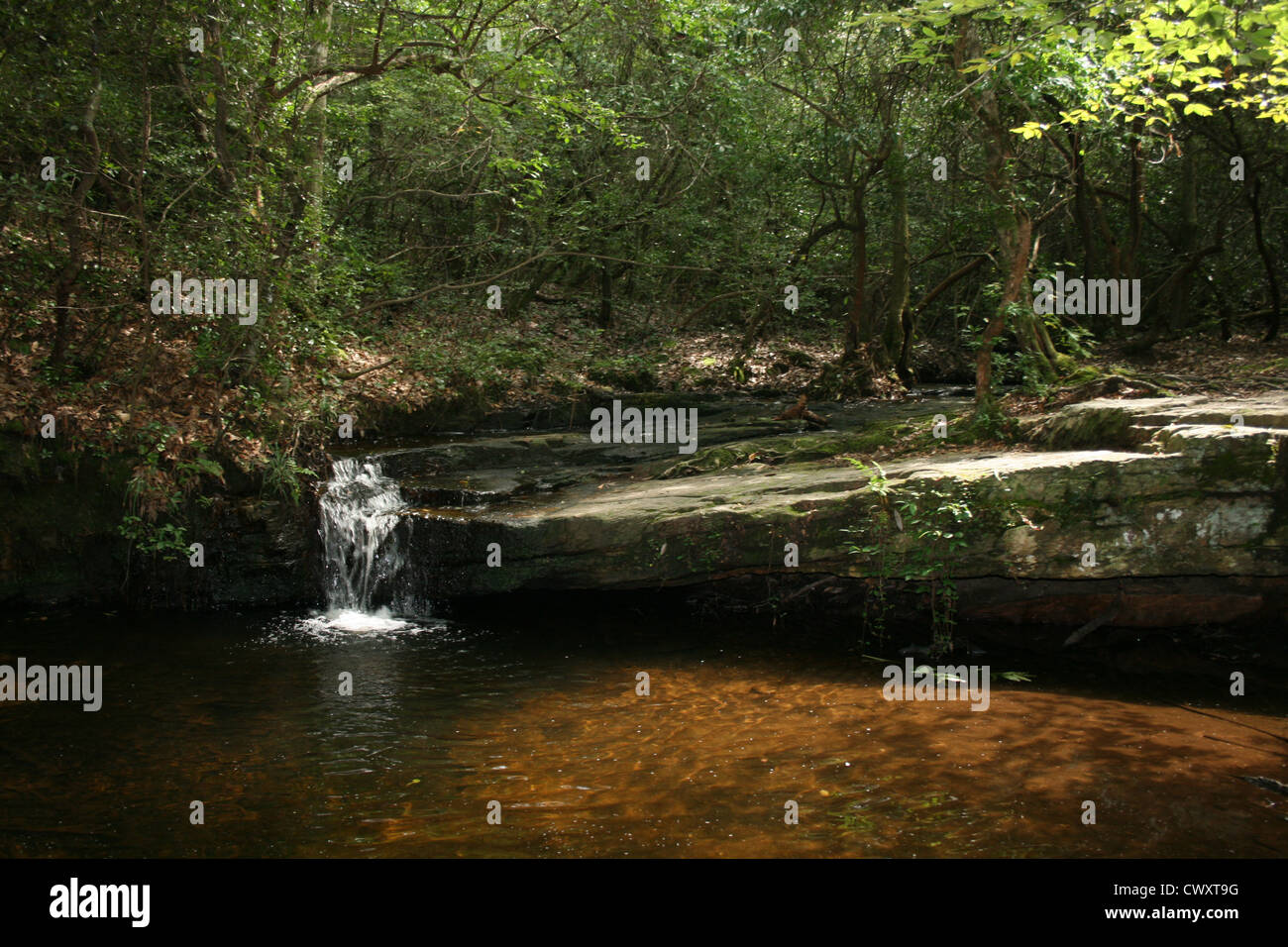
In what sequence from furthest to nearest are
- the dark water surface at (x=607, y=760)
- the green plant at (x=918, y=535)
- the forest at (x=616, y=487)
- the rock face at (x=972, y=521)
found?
the green plant at (x=918, y=535) < the rock face at (x=972, y=521) < the forest at (x=616, y=487) < the dark water surface at (x=607, y=760)

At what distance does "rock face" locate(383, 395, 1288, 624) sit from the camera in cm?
675

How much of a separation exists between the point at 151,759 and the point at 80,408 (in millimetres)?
5723

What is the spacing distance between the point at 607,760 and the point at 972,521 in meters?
4.05

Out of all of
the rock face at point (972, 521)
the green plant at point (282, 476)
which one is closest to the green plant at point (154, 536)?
the green plant at point (282, 476)

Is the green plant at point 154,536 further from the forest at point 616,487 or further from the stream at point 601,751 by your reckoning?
the stream at point 601,751

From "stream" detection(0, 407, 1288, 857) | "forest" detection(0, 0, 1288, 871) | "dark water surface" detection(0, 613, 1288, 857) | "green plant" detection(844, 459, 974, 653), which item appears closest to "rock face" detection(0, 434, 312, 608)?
"forest" detection(0, 0, 1288, 871)

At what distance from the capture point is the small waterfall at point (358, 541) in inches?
364

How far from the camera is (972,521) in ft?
24.0

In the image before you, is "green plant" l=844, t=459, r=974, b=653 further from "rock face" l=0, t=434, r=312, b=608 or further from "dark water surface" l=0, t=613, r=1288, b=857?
"rock face" l=0, t=434, r=312, b=608

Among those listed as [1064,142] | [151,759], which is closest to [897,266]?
[1064,142]

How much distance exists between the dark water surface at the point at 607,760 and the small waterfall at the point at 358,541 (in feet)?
5.40

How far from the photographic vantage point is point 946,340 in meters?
21.1

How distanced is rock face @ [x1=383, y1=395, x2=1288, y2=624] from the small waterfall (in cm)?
30

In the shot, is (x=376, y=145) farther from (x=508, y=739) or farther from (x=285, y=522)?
(x=508, y=739)
